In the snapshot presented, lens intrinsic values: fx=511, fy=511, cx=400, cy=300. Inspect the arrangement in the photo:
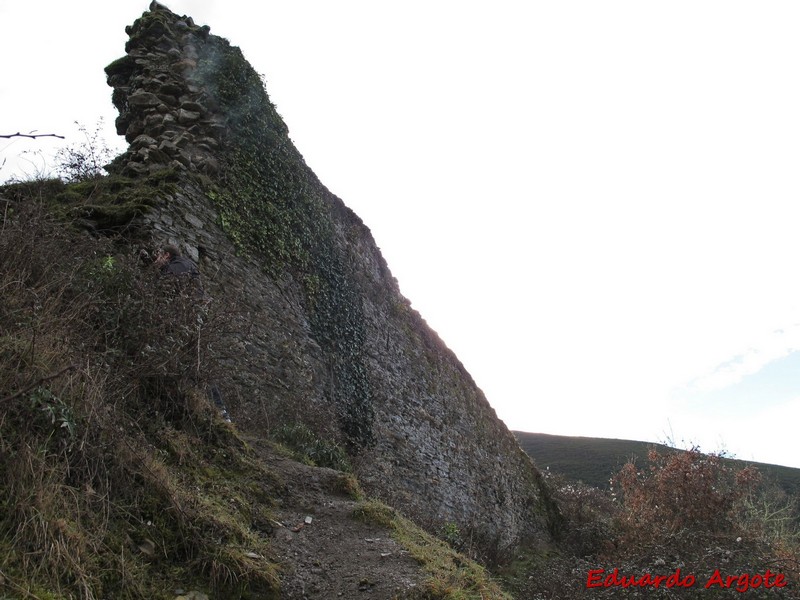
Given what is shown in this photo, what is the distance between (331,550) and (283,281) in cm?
634

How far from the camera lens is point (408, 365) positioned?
13312 millimetres

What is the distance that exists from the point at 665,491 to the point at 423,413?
6508 millimetres

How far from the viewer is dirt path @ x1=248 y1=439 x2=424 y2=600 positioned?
3369 mm

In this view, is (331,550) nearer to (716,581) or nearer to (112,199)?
(716,581)

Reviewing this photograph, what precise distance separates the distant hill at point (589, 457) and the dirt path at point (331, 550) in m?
28.2

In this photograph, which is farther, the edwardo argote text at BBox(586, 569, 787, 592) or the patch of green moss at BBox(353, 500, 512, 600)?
the edwardo argote text at BBox(586, 569, 787, 592)

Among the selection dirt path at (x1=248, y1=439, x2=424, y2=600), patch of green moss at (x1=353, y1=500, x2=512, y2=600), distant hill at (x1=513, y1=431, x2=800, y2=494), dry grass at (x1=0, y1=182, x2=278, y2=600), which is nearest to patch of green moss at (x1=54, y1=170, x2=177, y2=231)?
dry grass at (x1=0, y1=182, x2=278, y2=600)

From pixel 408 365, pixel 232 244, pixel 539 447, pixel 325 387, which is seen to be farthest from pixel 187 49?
pixel 539 447

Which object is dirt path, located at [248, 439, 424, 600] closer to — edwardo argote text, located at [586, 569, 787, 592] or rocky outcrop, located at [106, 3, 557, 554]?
rocky outcrop, located at [106, 3, 557, 554]

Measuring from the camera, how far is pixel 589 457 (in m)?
38.0

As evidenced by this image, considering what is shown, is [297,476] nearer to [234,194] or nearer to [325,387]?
[325,387]

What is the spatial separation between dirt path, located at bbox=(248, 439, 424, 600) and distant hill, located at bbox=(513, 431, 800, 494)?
28185mm

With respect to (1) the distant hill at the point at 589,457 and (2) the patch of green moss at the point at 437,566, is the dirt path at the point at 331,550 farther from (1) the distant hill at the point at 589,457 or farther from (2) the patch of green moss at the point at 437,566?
(1) the distant hill at the point at 589,457

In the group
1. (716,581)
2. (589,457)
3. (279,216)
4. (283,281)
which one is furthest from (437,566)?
(589,457)
